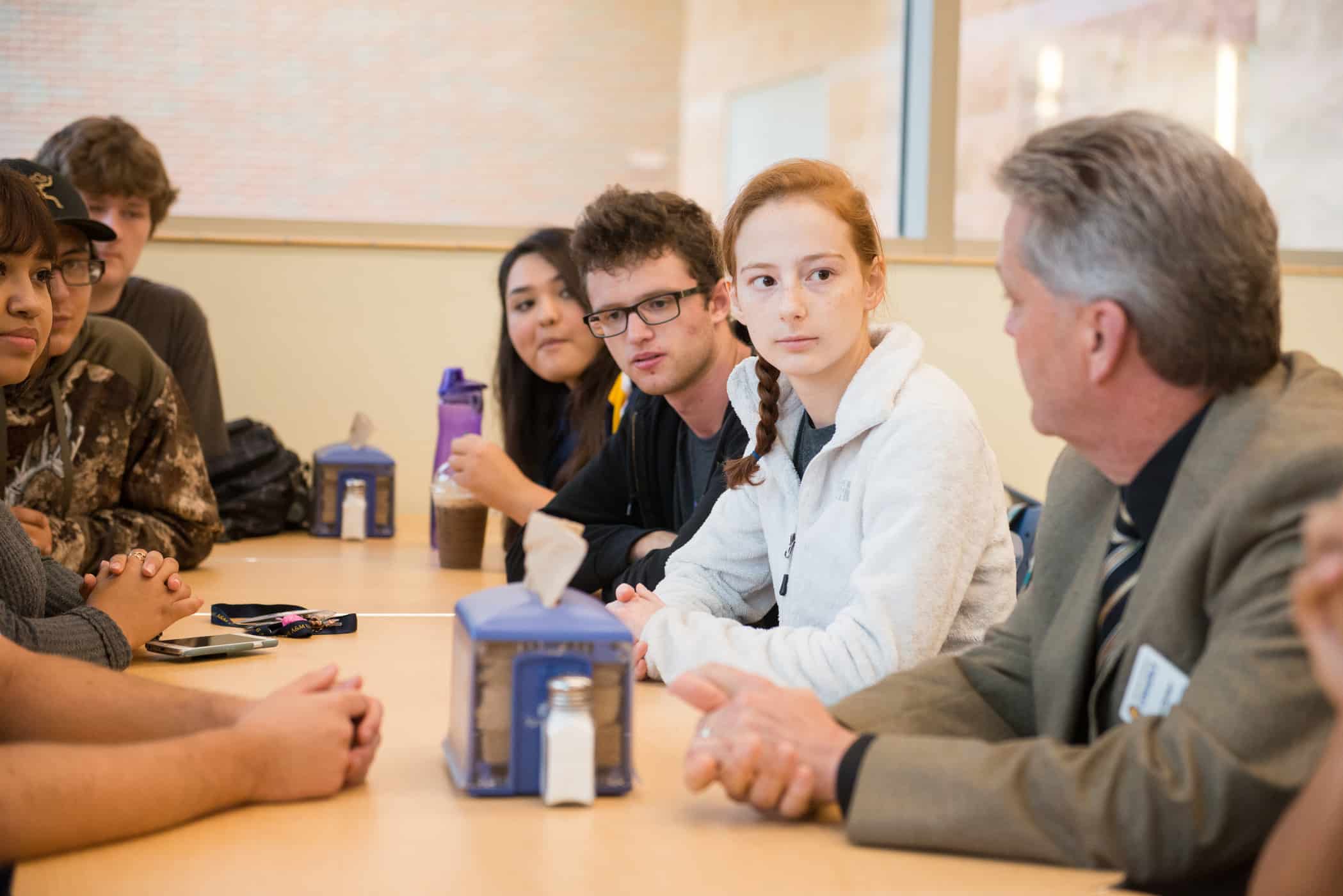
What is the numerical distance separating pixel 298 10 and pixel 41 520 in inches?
105

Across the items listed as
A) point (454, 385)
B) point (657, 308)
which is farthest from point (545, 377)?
point (657, 308)

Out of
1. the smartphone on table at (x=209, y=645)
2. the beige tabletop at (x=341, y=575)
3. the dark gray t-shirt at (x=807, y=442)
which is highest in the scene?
the dark gray t-shirt at (x=807, y=442)

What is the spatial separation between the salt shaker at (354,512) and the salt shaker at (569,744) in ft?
8.22

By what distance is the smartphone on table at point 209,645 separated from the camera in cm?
190

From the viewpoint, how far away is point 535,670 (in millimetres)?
1157

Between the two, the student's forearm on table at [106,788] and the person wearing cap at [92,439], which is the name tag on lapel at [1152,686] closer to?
the student's forearm on table at [106,788]

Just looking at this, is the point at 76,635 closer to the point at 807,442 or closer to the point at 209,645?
the point at 209,645

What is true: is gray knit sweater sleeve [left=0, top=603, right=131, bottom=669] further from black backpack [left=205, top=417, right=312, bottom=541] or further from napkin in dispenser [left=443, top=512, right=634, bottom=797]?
black backpack [left=205, top=417, right=312, bottom=541]

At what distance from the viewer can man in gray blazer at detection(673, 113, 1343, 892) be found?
995 millimetres

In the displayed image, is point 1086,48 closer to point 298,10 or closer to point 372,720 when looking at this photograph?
point 298,10

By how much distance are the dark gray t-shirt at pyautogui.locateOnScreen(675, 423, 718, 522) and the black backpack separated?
145 cm

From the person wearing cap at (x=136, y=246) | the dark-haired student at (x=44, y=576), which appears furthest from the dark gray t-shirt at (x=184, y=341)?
the dark-haired student at (x=44, y=576)

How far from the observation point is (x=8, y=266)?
221 centimetres

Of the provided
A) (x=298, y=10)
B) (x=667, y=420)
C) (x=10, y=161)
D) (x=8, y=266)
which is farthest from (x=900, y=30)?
(x=8, y=266)
